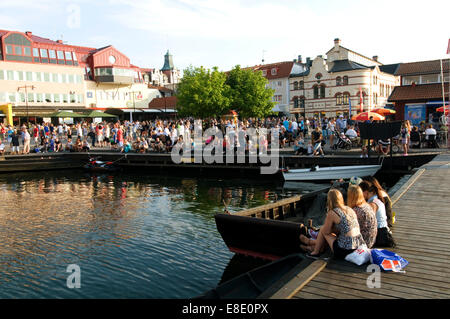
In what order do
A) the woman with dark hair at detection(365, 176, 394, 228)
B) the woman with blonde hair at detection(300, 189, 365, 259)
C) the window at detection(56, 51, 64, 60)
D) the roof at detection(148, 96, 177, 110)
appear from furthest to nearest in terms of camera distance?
the roof at detection(148, 96, 177, 110)
the window at detection(56, 51, 64, 60)
the woman with dark hair at detection(365, 176, 394, 228)
the woman with blonde hair at detection(300, 189, 365, 259)

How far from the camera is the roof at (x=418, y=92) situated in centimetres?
3550

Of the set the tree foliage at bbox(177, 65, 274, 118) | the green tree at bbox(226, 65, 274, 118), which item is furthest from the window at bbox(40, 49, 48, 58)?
the green tree at bbox(226, 65, 274, 118)

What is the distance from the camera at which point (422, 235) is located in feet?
27.0

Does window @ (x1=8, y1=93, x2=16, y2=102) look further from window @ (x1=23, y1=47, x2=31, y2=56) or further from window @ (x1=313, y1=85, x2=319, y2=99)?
window @ (x1=313, y1=85, x2=319, y2=99)

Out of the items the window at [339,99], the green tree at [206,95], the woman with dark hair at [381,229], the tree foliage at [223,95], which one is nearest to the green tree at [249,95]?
the tree foliage at [223,95]

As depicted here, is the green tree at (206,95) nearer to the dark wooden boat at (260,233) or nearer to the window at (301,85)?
the window at (301,85)

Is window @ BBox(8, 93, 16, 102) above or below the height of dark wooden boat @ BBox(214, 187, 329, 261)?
above

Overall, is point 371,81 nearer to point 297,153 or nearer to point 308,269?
point 297,153

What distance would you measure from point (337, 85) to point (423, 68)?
25955mm

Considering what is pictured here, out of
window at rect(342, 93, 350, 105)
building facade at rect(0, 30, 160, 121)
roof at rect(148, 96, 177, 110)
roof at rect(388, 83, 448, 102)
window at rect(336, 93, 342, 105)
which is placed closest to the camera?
roof at rect(388, 83, 448, 102)

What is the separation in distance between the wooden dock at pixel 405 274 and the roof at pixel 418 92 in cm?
2966

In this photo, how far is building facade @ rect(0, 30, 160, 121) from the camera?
188 ft

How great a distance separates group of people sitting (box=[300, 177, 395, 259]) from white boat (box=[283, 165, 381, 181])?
14.4 meters

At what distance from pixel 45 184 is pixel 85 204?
8738 millimetres
